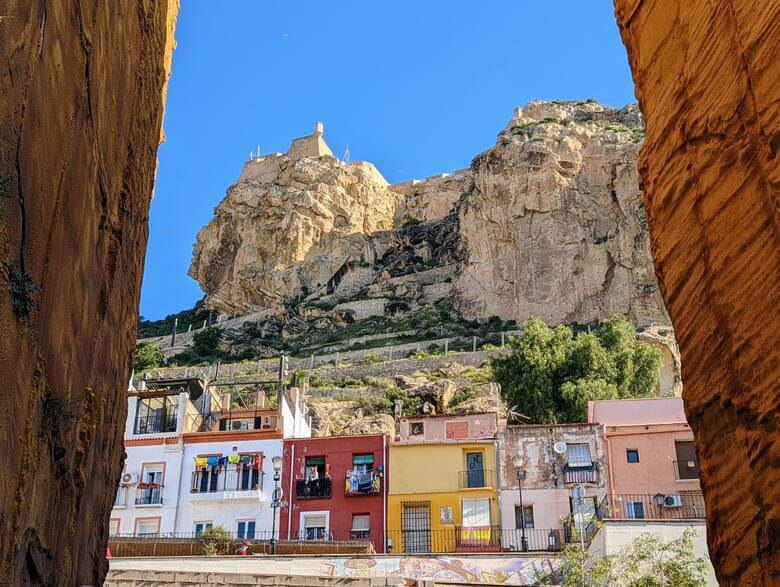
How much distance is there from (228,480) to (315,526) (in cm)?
384

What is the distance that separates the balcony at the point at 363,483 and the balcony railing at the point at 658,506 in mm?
8435

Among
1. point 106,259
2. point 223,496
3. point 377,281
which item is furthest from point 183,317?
point 106,259

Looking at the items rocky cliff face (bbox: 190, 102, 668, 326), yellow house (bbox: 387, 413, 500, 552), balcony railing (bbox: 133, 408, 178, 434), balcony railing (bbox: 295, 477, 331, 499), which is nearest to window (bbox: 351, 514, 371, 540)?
yellow house (bbox: 387, 413, 500, 552)

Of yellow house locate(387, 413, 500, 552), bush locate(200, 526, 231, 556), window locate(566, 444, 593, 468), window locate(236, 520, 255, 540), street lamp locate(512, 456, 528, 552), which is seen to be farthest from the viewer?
window locate(236, 520, 255, 540)

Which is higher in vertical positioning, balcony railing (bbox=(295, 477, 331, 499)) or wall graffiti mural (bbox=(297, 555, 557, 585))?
balcony railing (bbox=(295, 477, 331, 499))

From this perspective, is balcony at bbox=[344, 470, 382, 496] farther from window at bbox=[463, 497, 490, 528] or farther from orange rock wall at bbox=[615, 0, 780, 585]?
orange rock wall at bbox=[615, 0, 780, 585]

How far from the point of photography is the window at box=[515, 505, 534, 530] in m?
41.9

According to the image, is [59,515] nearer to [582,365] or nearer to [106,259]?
[106,259]

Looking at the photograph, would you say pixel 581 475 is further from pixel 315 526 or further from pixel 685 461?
pixel 315 526

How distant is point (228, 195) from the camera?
5487 inches

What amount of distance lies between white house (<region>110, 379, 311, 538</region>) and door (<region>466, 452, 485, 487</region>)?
7011 mm

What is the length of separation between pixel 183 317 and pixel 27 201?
13221 cm

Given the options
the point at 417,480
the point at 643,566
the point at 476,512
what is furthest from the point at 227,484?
the point at 643,566

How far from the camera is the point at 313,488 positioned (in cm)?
4412
